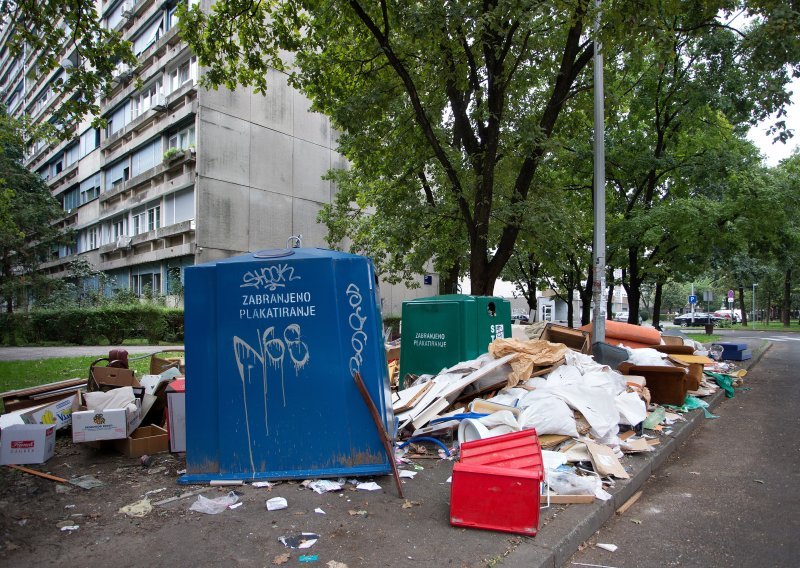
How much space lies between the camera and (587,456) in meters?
4.53

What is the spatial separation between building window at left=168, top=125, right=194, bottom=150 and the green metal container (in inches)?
820

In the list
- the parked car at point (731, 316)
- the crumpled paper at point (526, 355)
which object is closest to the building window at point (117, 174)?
the crumpled paper at point (526, 355)

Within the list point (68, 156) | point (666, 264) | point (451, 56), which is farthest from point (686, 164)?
point (68, 156)

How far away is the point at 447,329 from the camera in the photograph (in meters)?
7.00

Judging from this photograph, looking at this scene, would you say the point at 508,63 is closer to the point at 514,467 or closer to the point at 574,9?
the point at 574,9

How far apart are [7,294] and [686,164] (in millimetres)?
29076

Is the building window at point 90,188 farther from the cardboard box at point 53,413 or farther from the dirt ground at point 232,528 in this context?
the dirt ground at point 232,528

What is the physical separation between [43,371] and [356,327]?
9.43 metres

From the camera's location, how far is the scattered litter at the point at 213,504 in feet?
11.5

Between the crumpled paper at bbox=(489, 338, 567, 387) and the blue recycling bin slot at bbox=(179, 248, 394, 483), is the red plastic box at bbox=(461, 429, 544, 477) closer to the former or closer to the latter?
the blue recycling bin slot at bbox=(179, 248, 394, 483)

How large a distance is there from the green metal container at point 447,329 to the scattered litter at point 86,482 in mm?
3983

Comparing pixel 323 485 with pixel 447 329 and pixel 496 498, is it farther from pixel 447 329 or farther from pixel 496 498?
pixel 447 329

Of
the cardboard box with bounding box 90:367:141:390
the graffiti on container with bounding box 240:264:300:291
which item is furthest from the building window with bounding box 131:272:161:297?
the graffiti on container with bounding box 240:264:300:291

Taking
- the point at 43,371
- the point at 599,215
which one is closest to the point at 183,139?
the point at 43,371
